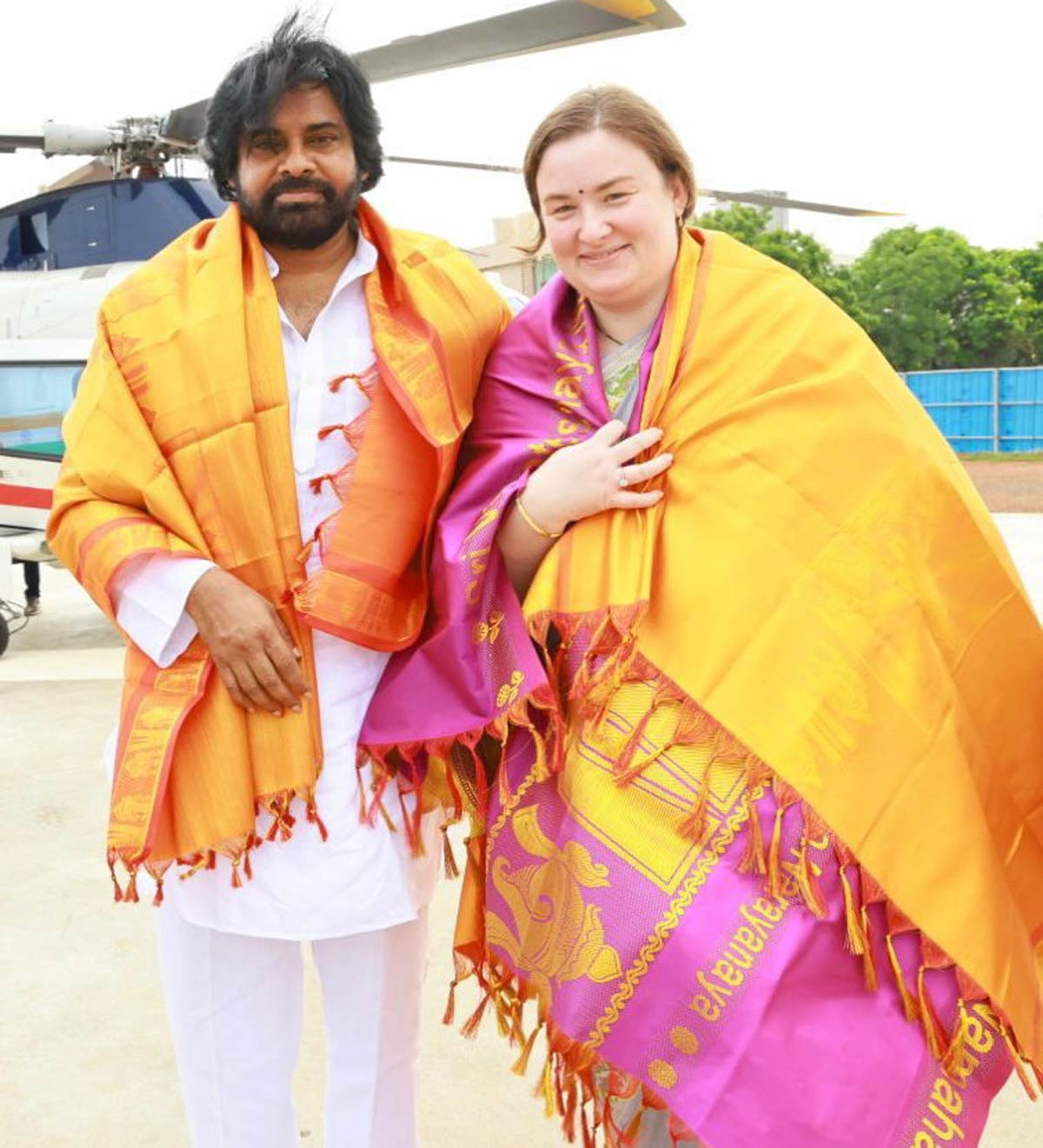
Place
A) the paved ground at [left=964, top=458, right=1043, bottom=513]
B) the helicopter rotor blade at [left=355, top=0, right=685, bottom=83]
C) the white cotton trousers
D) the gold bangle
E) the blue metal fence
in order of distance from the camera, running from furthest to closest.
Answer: the blue metal fence < the paved ground at [left=964, top=458, right=1043, bottom=513] < the helicopter rotor blade at [left=355, top=0, right=685, bottom=83] < the white cotton trousers < the gold bangle

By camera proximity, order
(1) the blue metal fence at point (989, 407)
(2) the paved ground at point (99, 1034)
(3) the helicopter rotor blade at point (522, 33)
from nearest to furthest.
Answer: (2) the paved ground at point (99, 1034) < (3) the helicopter rotor blade at point (522, 33) < (1) the blue metal fence at point (989, 407)

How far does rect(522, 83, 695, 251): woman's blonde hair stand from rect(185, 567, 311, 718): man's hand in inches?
27.8

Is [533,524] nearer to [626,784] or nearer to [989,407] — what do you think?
[626,784]

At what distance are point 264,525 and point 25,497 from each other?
7.63 m

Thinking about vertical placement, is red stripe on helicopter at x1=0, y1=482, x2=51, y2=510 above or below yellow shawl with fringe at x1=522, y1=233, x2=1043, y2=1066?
below

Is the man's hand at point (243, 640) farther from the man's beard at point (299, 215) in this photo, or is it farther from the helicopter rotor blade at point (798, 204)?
the helicopter rotor blade at point (798, 204)

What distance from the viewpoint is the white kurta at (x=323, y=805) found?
71.2 inches

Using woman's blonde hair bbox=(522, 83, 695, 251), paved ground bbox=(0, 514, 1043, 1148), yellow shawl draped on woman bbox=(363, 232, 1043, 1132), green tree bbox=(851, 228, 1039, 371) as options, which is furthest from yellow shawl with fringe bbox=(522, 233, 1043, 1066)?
green tree bbox=(851, 228, 1039, 371)

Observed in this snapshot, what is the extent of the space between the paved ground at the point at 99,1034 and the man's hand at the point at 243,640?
3.81 feet

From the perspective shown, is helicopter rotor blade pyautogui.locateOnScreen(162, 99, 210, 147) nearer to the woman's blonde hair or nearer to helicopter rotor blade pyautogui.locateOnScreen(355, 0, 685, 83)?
helicopter rotor blade pyautogui.locateOnScreen(355, 0, 685, 83)

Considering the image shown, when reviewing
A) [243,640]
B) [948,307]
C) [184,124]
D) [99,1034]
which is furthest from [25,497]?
[948,307]

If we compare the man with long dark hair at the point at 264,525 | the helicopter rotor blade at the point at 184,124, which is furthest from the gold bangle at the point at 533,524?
the helicopter rotor blade at the point at 184,124

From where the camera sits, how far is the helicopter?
8.73m

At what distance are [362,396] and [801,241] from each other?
3116 cm
